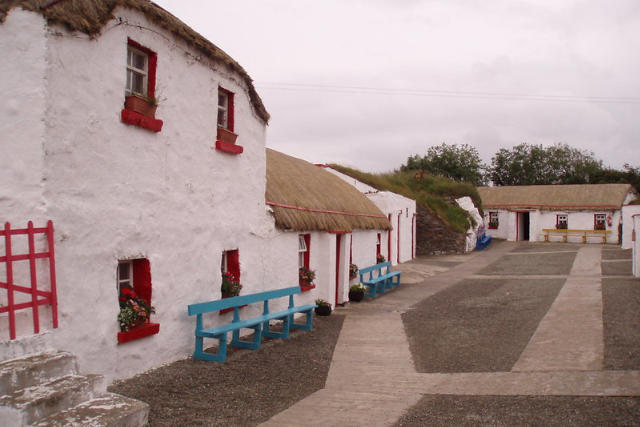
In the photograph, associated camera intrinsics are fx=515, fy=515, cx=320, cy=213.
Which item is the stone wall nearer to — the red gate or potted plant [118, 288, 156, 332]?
potted plant [118, 288, 156, 332]

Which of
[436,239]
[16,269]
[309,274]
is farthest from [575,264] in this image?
[16,269]

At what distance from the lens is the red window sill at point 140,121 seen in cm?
728

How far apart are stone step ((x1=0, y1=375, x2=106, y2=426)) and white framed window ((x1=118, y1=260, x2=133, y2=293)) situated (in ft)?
8.14

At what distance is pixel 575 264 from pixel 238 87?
19166mm

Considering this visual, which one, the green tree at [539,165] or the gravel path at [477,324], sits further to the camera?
the green tree at [539,165]

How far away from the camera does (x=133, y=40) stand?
24.6ft

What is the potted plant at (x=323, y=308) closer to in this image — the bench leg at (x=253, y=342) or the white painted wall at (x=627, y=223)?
the bench leg at (x=253, y=342)

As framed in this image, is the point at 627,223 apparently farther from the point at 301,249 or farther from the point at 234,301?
the point at 234,301

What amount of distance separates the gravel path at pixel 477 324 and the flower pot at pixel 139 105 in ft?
19.7

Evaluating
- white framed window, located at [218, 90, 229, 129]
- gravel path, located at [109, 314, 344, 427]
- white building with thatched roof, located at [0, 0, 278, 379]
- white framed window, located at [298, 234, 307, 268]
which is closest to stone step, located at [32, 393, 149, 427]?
gravel path, located at [109, 314, 344, 427]

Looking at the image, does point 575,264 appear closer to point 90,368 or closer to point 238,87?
point 238,87

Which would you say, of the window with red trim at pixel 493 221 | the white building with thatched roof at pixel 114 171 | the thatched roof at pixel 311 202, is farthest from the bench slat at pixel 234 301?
the window with red trim at pixel 493 221

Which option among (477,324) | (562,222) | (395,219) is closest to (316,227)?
(477,324)

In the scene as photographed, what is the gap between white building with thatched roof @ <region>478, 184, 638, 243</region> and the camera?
3775 centimetres
